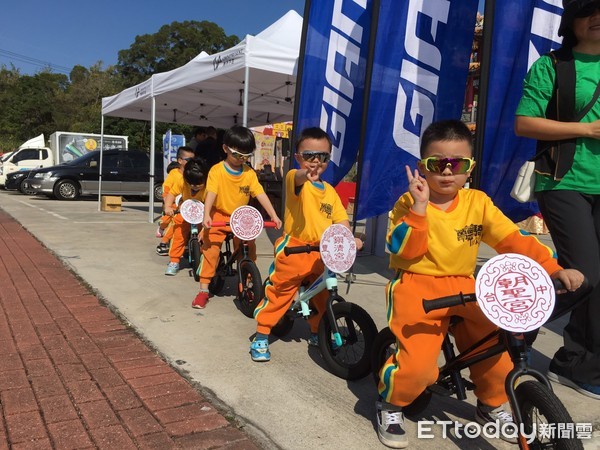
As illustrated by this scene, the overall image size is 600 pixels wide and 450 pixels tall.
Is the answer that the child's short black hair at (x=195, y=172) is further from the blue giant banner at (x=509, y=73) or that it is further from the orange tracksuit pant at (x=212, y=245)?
the blue giant banner at (x=509, y=73)

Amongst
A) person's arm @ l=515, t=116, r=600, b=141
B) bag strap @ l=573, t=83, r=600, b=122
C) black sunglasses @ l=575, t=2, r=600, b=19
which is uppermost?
black sunglasses @ l=575, t=2, r=600, b=19

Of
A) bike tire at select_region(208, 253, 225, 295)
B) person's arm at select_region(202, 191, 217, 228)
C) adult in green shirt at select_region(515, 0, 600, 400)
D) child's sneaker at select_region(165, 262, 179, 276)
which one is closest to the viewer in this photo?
adult in green shirt at select_region(515, 0, 600, 400)

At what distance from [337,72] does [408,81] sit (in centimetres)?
90

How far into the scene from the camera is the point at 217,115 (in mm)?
13438

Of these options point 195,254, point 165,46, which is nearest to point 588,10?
point 195,254

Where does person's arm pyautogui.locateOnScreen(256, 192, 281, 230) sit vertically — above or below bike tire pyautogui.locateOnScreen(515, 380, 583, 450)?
above

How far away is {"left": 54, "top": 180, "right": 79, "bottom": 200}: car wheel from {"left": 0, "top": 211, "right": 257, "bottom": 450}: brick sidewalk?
1296 centimetres

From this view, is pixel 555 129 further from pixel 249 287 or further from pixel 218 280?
pixel 218 280

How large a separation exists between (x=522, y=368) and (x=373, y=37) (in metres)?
3.70

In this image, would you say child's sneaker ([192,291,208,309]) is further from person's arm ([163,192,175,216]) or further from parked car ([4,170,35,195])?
parked car ([4,170,35,195])

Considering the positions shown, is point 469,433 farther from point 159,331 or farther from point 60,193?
point 60,193

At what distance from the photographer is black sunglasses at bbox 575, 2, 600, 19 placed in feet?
8.20

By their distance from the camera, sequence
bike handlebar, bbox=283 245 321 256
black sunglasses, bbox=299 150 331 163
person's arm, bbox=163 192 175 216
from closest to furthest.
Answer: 1. black sunglasses, bbox=299 150 331 163
2. bike handlebar, bbox=283 245 321 256
3. person's arm, bbox=163 192 175 216

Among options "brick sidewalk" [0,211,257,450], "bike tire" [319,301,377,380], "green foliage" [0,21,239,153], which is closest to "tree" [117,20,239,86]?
"green foliage" [0,21,239,153]
